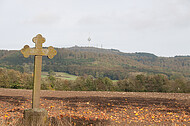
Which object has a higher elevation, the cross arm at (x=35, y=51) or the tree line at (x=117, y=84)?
the cross arm at (x=35, y=51)

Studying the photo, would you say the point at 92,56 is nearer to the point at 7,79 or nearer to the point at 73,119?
the point at 7,79

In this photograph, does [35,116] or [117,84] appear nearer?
[35,116]

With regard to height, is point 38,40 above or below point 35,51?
above

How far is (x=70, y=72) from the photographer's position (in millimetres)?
68938

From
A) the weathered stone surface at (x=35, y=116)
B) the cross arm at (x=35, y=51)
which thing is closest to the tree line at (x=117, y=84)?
the cross arm at (x=35, y=51)

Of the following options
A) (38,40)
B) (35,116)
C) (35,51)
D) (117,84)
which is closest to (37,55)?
(35,51)

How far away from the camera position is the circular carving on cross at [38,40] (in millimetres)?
7480

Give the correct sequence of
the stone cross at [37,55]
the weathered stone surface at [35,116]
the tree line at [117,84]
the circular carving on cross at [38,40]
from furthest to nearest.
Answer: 1. the tree line at [117,84]
2. the circular carving on cross at [38,40]
3. the stone cross at [37,55]
4. the weathered stone surface at [35,116]

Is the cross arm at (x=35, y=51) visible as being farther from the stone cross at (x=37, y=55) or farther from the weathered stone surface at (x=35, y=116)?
the weathered stone surface at (x=35, y=116)

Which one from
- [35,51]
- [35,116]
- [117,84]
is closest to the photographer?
[35,116]

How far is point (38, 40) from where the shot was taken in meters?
7.52

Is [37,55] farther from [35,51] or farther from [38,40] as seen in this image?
[38,40]

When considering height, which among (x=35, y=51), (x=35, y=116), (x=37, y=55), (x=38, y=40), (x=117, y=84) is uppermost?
(x=38, y=40)

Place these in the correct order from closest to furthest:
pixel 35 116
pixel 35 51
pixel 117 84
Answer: pixel 35 116, pixel 35 51, pixel 117 84
